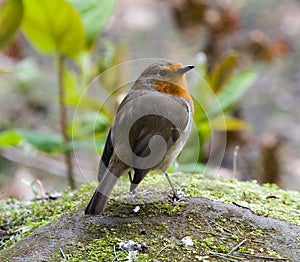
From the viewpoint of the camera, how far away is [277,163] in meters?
5.21

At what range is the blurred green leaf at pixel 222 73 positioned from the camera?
456 centimetres

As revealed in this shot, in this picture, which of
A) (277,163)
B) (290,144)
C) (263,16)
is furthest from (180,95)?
(263,16)

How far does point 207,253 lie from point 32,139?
2.39 metres

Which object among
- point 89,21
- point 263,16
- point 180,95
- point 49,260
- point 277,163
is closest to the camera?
point 49,260

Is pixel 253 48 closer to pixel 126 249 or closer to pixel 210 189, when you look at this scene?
pixel 210 189

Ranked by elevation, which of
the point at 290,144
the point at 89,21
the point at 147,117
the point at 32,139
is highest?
the point at 89,21

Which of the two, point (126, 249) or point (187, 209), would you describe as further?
point (187, 209)

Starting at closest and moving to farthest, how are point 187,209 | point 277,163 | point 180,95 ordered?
1. point 187,209
2. point 180,95
3. point 277,163

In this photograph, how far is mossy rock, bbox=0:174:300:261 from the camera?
7.68 feet

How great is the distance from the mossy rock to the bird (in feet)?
0.38

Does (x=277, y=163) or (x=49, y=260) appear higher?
(x=49, y=260)

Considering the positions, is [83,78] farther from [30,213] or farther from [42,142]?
[30,213]

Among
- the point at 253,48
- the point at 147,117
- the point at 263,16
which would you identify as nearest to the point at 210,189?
the point at 147,117

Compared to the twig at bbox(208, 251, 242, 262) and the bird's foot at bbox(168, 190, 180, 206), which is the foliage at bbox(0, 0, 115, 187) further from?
the twig at bbox(208, 251, 242, 262)
